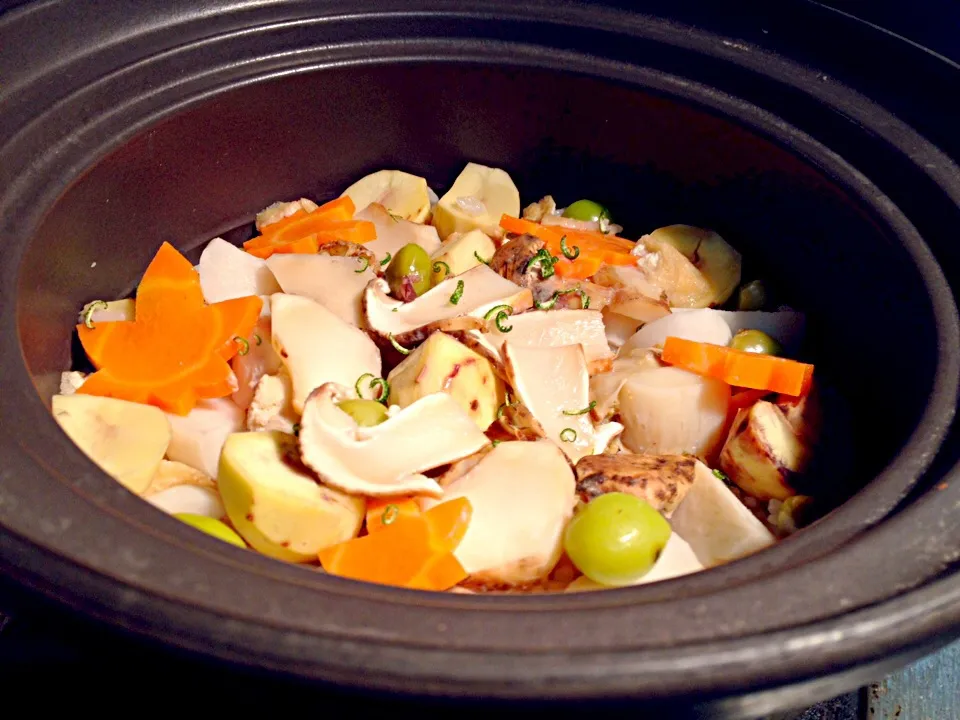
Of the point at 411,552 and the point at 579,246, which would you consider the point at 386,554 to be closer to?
the point at 411,552

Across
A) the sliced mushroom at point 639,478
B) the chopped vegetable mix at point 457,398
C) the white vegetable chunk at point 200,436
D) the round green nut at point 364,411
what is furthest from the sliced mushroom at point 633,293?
the white vegetable chunk at point 200,436

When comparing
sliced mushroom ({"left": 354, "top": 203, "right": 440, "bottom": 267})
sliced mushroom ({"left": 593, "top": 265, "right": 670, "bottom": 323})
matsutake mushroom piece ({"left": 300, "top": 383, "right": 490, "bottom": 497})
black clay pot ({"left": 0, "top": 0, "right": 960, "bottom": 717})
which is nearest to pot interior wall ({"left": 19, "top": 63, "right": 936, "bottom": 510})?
black clay pot ({"left": 0, "top": 0, "right": 960, "bottom": 717})

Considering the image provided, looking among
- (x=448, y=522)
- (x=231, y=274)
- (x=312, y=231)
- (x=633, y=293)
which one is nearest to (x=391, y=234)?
(x=312, y=231)

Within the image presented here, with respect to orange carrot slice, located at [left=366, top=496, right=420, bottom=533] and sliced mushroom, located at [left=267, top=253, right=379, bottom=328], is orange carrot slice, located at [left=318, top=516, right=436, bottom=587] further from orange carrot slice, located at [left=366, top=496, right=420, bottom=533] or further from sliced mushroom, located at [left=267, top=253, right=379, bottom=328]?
sliced mushroom, located at [left=267, top=253, right=379, bottom=328]

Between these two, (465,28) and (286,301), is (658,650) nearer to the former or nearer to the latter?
(286,301)

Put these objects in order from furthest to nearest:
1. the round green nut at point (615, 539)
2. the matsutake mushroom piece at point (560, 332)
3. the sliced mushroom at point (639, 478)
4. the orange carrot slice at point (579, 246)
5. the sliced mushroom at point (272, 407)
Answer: the orange carrot slice at point (579, 246)
the matsutake mushroom piece at point (560, 332)
the sliced mushroom at point (272, 407)
the sliced mushroom at point (639, 478)
the round green nut at point (615, 539)

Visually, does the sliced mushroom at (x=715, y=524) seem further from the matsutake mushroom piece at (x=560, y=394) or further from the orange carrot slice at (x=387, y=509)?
the orange carrot slice at (x=387, y=509)
